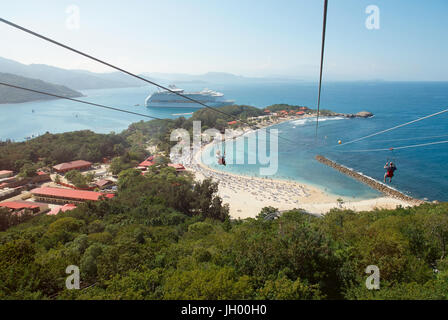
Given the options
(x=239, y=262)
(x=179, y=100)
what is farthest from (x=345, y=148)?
(x=179, y=100)

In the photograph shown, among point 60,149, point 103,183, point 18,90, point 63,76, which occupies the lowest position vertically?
point 103,183

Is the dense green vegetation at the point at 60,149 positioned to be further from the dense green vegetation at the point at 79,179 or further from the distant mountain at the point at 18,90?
the distant mountain at the point at 18,90

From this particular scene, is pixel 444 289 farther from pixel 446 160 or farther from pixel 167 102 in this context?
pixel 167 102

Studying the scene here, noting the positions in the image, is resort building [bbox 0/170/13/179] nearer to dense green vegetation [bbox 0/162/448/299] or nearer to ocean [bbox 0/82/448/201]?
dense green vegetation [bbox 0/162/448/299]

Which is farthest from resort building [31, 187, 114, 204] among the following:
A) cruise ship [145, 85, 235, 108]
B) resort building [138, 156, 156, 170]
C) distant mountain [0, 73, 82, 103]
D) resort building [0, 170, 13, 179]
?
distant mountain [0, 73, 82, 103]

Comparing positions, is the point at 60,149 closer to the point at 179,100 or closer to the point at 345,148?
the point at 345,148

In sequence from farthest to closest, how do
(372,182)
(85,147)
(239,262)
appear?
(85,147) → (372,182) → (239,262)
